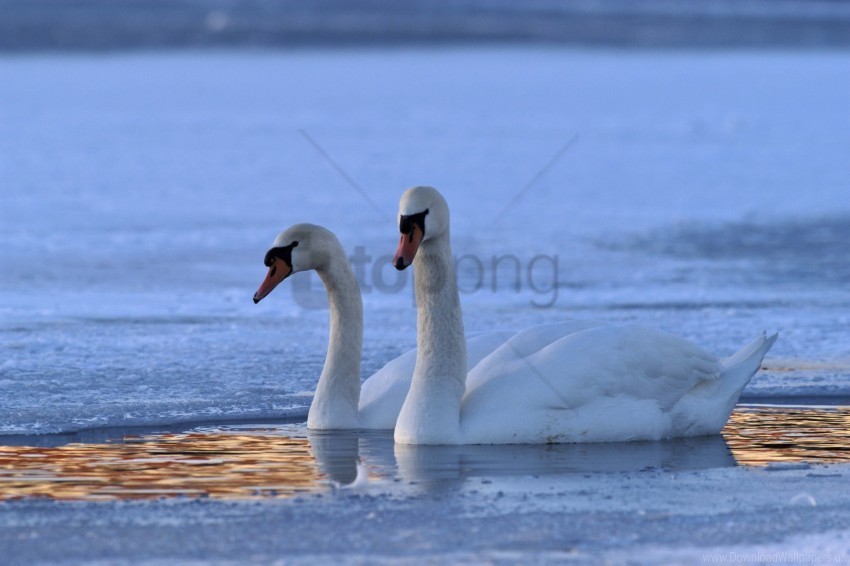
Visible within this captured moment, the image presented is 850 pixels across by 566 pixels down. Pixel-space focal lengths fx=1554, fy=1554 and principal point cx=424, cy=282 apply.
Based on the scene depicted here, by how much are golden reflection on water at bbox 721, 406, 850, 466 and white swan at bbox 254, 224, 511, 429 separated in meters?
1.29

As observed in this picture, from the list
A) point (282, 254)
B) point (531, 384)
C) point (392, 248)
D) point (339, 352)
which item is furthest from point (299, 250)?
point (392, 248)

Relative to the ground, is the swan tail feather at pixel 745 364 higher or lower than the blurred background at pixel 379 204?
lower

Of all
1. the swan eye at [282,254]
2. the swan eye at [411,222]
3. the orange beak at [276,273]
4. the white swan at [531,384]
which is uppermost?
the swan eye at [411,222]

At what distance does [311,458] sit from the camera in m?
6.43

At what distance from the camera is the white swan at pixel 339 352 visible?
23.4 ft

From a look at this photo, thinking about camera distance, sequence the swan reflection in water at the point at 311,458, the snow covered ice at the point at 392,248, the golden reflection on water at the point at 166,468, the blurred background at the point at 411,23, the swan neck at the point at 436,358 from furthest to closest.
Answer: the blurred background at the point at 411,23 < the swan neck at the point at 436,358 < the swan reflection in water at the point at 311,458 < the golden reflection on water at the point at 166,468 < the snow covered ice at the point at 392,248

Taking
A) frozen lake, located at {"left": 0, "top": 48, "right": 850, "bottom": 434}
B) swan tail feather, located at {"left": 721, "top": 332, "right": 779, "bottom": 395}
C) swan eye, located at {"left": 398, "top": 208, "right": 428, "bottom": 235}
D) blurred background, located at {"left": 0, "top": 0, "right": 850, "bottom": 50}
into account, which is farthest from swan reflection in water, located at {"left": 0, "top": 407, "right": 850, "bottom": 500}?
blurred background, located at {"left": 0, "top": 0, "right": 850, "bottom": 50}

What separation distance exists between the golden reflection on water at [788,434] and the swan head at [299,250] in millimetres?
2031

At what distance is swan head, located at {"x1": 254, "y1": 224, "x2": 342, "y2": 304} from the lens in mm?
7160

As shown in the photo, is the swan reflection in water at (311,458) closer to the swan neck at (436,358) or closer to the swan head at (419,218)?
the swan neck at (436,358)

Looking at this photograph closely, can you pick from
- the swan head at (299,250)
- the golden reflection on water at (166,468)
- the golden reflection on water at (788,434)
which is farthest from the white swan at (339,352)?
the golden reflection on water at (788,434)

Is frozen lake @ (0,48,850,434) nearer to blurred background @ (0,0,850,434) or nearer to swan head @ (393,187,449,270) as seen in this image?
blurred background @ (0,0,850,434)

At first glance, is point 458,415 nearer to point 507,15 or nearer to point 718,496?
point 718,496

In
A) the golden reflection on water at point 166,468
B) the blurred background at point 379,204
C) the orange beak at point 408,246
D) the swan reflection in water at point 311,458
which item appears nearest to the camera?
the golden reflection on water at point 166,468
